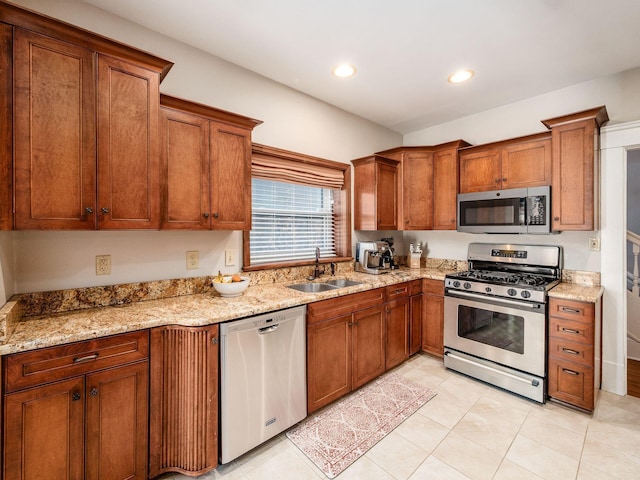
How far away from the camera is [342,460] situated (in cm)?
187

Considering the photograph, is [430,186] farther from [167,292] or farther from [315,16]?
[167,292]

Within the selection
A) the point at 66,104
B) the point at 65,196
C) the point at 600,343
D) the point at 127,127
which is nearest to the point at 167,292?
the point at 65,196

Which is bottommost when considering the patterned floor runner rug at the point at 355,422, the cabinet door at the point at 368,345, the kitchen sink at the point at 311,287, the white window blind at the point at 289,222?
the patterned floor runner rug at the point at 355,422

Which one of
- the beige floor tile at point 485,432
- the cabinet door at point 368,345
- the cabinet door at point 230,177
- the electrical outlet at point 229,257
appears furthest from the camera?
the cabinet door at point 368,345

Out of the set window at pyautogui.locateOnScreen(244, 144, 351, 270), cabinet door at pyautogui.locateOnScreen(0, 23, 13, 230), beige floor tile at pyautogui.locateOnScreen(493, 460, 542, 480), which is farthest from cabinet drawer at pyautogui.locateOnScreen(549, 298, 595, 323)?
cabinet door at pyautogui.locateOnScreen(0, 23, 13, 230)

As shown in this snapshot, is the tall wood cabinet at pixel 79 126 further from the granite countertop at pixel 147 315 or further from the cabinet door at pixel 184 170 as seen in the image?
the granite countertop at pixel 147 315

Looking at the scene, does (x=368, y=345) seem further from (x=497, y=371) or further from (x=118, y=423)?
(x=118, y=423)

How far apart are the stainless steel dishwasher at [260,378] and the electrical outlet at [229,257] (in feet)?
2.50

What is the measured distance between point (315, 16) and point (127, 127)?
137 cm

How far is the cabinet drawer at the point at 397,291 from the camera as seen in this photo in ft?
9.48

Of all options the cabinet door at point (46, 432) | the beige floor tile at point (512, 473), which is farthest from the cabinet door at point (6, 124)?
the beige floor tile at point (512, 473)

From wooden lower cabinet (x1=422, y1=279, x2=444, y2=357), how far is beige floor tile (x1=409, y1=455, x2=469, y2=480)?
4.82ft

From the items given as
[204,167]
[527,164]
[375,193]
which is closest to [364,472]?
[204,167]

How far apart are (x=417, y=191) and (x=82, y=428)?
11.5 feet
